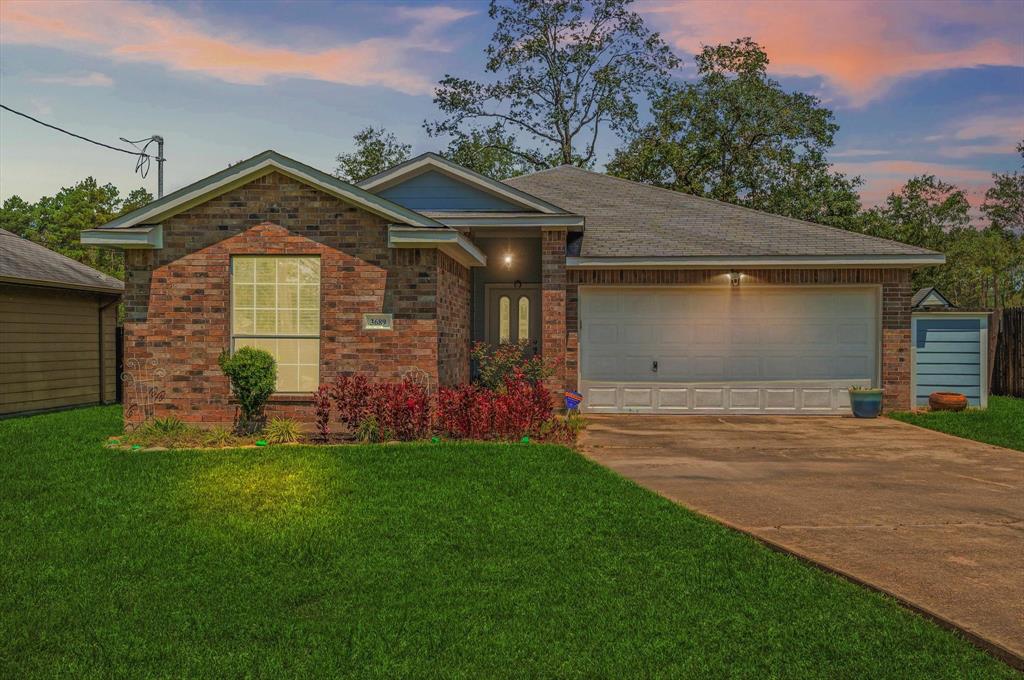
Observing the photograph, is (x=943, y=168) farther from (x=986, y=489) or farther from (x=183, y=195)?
(x=183, y=195)

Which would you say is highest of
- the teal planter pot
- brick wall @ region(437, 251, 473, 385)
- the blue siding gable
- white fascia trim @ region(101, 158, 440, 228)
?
the blue siding gable

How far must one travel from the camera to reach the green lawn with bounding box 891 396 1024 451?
11797 mm

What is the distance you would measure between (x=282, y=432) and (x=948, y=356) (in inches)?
496

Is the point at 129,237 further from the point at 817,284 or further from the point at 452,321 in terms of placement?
the point at 817,284

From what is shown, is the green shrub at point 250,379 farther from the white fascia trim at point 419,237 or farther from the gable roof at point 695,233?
the gable roof at point 695,233

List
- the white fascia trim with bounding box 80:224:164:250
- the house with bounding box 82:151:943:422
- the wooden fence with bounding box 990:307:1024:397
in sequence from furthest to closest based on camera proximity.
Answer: the wooden fence with bounding box 990:307:1024:397 < the house with bounding box 82:151:943:422 < the white fascia trim with bounding box 80:224:164:250

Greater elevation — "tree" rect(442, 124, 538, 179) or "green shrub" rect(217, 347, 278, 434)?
"tree" rect(442, 124, 538, 179)

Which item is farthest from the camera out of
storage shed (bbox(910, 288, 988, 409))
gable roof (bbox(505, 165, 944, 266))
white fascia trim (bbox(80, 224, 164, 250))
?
storage shed (bbox(910, 288, 988, 409))

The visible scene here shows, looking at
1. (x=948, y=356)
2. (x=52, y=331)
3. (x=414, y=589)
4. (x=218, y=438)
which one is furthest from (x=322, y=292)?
(x=948, y=356)

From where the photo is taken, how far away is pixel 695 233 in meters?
15.9

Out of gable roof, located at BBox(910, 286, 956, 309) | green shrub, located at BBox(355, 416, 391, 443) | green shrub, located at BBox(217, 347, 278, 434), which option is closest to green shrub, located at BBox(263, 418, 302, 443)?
green shrub, located at BBox(217, 347, 278, 434)

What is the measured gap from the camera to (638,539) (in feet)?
19.9

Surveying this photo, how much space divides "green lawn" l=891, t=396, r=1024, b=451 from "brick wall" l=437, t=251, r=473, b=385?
8101 mm

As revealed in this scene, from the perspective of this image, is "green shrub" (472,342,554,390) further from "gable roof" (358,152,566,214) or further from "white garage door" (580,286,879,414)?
"gable roof" (358,152,566,214)
